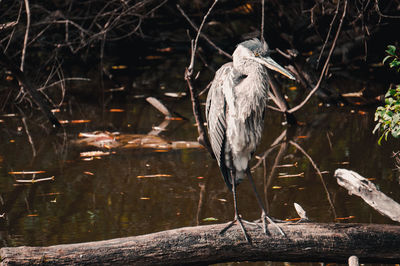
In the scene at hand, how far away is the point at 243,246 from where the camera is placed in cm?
402

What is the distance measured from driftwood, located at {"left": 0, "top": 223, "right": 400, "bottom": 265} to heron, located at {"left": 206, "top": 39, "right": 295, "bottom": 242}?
217mm

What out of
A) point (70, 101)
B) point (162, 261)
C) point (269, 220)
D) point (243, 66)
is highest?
point (243, 66)

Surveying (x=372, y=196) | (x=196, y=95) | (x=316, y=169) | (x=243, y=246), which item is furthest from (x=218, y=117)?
(x=316, y=169)

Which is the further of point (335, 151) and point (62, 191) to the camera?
point (335, 151)

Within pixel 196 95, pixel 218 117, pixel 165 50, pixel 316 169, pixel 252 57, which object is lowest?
pixel 165 50

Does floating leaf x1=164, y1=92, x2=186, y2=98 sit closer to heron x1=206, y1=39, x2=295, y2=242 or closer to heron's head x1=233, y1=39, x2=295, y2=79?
heron x1=206, y1=39, x2=295, y2=242

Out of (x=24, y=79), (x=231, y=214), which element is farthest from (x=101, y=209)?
(x=24, y=79)

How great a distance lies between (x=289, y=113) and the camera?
Result: 26.9ft

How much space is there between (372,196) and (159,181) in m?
2.51

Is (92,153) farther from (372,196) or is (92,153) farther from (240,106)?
(372,196)

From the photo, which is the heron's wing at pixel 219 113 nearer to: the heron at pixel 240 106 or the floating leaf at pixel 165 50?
the heron at pixel 240 106

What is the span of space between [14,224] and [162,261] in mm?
2067

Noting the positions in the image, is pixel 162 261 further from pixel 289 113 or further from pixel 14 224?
pixel 289 113

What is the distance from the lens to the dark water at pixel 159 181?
5383 millimetres
